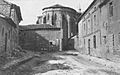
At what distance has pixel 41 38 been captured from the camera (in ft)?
106

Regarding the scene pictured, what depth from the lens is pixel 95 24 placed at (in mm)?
19438

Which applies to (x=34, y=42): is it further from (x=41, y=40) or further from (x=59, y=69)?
(x=59, y=69)

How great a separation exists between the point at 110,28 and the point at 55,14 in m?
26.9

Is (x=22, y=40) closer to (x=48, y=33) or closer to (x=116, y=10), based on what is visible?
(x=48, y=33)

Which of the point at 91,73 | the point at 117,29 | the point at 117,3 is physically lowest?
the point at 91,73

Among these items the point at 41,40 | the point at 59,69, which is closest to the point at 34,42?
the point at 41,40

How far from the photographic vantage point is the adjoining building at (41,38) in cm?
3131

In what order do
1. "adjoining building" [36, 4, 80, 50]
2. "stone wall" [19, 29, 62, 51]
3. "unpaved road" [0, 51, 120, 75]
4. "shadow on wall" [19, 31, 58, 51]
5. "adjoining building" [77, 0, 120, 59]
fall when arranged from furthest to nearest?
"adjoining building" [36, 4, 80, 50], "shadow on wall" [19, 31, 58, 51], "stone wall" [19, 29, 62, 51], "adjoining building" [77, 0, 120, 59], "unpaved road" [0, 51, 120, 75]

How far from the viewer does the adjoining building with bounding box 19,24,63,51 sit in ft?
103

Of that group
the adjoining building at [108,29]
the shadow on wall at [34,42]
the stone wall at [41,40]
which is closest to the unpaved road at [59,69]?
the adjoining building at [108,29]

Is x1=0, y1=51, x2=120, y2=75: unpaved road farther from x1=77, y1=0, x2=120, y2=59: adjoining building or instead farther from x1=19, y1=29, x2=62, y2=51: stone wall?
x1=19, y1=29, x2=62, y2=51: stone wall

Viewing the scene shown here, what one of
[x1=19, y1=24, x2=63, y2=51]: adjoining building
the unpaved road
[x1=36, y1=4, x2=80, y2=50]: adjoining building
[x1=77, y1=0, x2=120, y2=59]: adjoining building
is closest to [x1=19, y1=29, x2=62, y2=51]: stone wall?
[x1=19, y1=24, x2=63, y2=51]: adjoining building

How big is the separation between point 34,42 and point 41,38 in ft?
5.94

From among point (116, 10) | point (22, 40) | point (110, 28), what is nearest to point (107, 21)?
point (110, 28)
